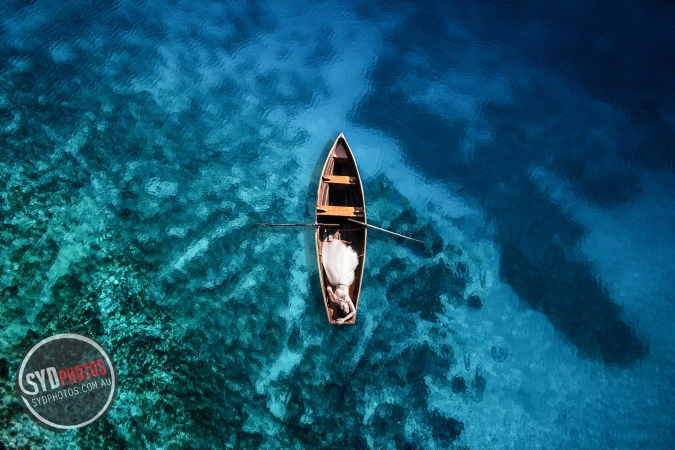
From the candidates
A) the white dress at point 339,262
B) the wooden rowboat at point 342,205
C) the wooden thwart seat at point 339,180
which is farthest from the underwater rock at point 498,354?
the wooden thwart seat at point 339,180

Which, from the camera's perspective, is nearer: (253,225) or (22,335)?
(22,335)

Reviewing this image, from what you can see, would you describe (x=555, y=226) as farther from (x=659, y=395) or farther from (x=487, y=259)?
(x=659, y=395)

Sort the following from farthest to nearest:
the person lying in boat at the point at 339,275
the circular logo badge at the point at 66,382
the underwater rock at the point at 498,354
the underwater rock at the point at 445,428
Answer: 1. the underwater rock at the point at 498,354
2. the underwater rock at the point at 445,428
3. the person lying in boat at the point at 339,275
4. the circular logo badge at the point at 66,382

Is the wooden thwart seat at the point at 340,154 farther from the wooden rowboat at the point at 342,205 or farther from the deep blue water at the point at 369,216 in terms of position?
the deep blue water at the point at 369,216

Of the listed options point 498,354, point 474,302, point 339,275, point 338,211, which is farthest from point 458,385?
point 338,211

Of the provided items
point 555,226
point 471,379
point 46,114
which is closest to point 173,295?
point 46,114

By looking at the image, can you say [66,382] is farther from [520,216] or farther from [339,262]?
[520,216]
